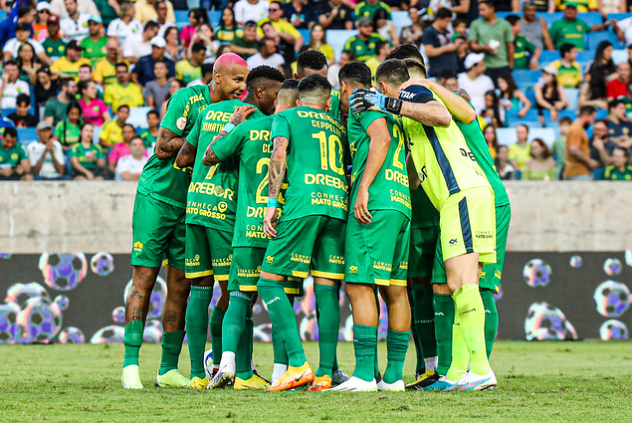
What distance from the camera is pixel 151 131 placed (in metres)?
14.2

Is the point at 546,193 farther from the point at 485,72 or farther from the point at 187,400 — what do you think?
the point at 187,400

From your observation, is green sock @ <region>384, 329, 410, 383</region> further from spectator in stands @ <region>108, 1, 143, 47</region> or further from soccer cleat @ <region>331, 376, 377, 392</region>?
spectator in stands @ <region>108, 1, 143, 47</region>

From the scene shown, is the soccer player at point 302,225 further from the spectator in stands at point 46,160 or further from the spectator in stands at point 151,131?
the spectator in stands at point 151,131

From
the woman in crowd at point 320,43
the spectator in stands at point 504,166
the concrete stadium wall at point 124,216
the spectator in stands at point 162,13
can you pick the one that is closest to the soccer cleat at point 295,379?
the concrete stadium wall at point 124,216

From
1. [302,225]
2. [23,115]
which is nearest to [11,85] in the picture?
[23,115]

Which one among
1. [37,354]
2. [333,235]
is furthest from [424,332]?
[37,354]

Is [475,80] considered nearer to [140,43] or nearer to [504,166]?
[504,166]

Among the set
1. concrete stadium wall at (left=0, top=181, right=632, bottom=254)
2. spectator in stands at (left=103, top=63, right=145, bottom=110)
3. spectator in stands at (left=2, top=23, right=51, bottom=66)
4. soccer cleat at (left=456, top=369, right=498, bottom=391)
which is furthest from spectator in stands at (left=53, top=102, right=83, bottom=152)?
soccer cleat at (left=456, top=369, right=498, bottom=391)

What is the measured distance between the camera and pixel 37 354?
35.5ft

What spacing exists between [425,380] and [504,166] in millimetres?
7532

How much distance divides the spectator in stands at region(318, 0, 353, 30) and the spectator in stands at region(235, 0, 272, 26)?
103 cm

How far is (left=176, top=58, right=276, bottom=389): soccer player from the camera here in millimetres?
7301

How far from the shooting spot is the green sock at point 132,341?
7258mm

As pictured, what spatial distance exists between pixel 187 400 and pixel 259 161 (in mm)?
2048
